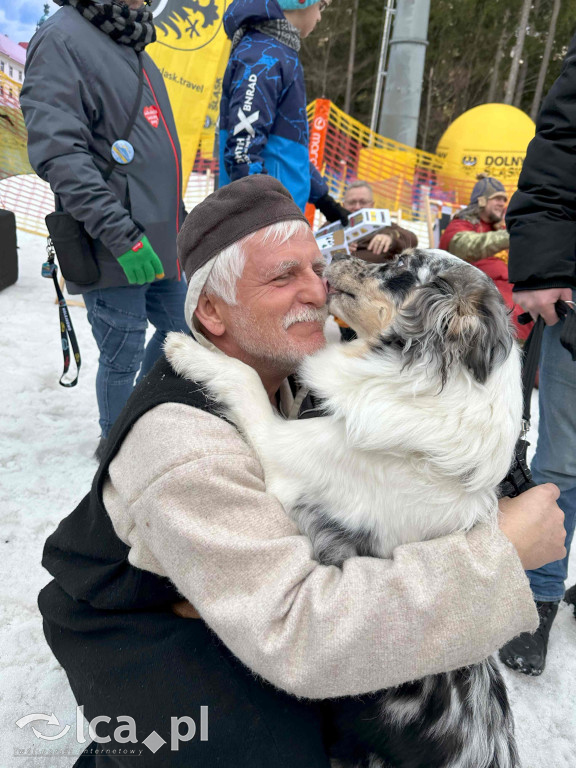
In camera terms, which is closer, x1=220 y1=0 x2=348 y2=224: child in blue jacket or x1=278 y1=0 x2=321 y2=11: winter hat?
x1=220 y1=0 x2=348 y2=224: child in blue jacket

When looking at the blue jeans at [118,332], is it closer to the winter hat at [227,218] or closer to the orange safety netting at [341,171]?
the winter hat at [227,218]

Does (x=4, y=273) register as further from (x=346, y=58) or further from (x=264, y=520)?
(x=346, y=58)

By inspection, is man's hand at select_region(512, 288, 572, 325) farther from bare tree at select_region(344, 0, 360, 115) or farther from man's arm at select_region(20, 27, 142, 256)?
bare tree at select_region(344, 0, 360, 115)

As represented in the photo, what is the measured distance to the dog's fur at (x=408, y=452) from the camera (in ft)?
4.37

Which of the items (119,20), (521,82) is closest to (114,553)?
(119,20)

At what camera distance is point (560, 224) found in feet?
6.81

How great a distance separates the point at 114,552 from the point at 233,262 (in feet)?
2.82

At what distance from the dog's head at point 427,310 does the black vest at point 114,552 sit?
59 centimetres

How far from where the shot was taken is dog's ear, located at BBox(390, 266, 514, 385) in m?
1.47

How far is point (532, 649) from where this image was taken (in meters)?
2.42

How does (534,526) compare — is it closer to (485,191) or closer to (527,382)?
(527,382)

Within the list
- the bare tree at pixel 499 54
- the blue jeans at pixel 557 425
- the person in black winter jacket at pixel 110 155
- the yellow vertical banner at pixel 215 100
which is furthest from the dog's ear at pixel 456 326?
the bare tree at pixel 499 54

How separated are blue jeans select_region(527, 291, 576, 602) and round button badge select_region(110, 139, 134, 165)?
219cm

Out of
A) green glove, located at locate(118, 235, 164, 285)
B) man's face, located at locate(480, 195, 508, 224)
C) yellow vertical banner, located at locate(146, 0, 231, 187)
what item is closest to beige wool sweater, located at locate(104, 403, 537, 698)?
green glove, located at locate(118, 235, 164, 285)
